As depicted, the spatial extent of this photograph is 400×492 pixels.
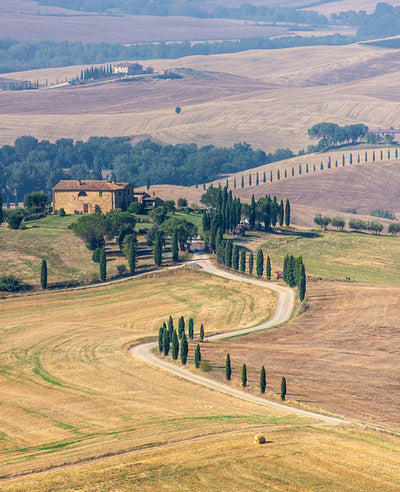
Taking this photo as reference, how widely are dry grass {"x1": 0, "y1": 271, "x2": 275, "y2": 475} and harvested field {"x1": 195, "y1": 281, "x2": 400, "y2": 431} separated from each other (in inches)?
281

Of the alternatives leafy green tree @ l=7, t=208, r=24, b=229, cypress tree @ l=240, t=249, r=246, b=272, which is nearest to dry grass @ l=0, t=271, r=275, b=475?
cypress tree @ l=240, t=249, r=246, b=272

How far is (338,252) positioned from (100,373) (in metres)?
76.7

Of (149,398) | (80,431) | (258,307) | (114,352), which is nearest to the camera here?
(80,431)

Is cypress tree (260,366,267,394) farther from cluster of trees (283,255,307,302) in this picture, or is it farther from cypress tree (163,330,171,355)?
cluster of trees (283,255,307,302)

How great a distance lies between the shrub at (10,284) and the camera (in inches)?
4594

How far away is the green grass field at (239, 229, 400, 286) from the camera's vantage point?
430 ft

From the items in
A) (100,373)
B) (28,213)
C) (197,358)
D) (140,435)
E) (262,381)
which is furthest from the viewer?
(28,213)

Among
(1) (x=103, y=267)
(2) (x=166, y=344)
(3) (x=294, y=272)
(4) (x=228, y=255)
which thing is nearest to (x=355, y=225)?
(4) (x=228, y=255)

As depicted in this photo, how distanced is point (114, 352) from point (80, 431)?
27.7 m

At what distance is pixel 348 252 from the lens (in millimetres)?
147000

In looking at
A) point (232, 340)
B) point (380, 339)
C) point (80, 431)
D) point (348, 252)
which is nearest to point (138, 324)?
point (232, 340)

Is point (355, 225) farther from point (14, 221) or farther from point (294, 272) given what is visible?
point (14, 221)

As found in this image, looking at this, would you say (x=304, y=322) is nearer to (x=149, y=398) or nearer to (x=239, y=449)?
(x=149, y=398)

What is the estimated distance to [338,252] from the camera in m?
146
